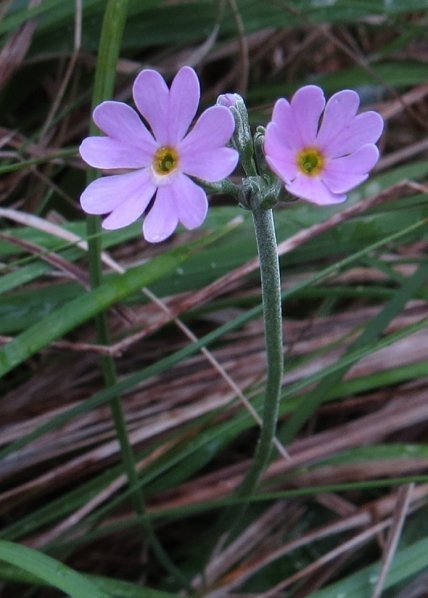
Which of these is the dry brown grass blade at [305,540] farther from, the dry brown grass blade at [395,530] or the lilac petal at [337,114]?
the lilac petal at [337,114]

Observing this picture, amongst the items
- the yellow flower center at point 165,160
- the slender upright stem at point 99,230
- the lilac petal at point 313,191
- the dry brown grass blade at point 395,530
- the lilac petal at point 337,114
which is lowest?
the dry brown grass blade at point 395,530

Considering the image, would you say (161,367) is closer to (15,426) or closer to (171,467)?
(171,467)

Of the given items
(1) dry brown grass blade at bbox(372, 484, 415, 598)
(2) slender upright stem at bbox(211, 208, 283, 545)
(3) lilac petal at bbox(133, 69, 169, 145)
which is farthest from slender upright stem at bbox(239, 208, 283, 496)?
(1) dry brown grass blade at bbox(372, 484, 415, 598)

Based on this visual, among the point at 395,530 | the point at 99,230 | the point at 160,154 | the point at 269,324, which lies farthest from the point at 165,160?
the point at 395,530

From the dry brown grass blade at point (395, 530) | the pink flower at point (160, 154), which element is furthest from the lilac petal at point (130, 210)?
the dry brown grass blade at point (395, 530)

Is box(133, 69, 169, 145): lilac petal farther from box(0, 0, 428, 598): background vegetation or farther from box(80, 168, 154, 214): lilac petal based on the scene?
box(0, 0, 428, 598): background vegetation

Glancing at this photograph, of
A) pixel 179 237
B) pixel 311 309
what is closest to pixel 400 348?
pixel 311 309

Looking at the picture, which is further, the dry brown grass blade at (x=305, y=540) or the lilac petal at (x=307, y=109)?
the dry brown grass blade at (x=305, y=540)
